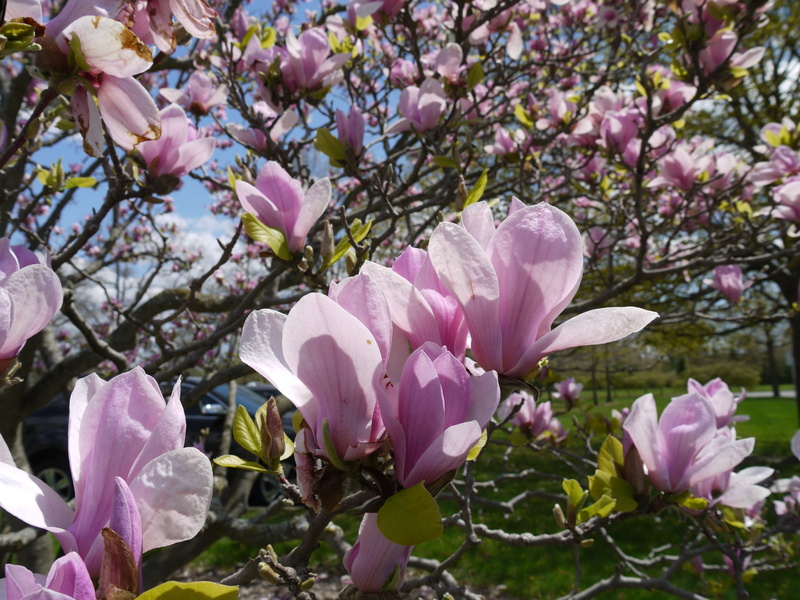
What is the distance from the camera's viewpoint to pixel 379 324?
56 cm

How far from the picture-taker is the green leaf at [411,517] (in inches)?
21.2

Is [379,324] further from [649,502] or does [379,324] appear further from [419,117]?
[419,117]

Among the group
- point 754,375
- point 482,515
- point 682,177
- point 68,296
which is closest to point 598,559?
point 482,515

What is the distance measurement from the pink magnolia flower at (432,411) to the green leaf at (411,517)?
0.02 metres

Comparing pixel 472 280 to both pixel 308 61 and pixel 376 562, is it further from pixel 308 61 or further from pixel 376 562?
pixel 308 61

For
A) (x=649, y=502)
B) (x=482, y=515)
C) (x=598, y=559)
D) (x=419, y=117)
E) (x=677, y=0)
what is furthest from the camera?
(x=482, y=515)

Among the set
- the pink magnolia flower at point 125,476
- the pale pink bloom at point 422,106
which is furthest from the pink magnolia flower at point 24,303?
the pale pink bloom at point 422,106

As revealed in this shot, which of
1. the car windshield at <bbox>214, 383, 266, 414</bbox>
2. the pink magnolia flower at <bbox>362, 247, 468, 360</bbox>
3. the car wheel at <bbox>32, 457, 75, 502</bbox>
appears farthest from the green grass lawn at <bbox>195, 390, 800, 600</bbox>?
the pink magnolia flower at <bbox>362, 247, 468, 360</bbox>

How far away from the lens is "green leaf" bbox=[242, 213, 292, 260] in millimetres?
1197

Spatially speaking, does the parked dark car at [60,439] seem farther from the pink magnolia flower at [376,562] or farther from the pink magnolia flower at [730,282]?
the pink magnolia flower at [376,562]

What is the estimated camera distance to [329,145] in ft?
5.65

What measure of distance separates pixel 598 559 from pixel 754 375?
30410 mm

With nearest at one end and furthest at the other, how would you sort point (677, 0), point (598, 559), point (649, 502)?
point (649, 502) < point (677, 0) < point (598, 559)

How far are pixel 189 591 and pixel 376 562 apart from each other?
313 mm
